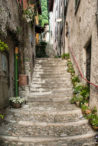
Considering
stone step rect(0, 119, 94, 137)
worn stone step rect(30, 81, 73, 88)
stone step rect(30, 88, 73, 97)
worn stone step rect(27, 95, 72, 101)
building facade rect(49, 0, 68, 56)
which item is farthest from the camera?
building facade rect(49, 0, 68, 56)

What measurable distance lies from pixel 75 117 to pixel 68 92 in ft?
6.19

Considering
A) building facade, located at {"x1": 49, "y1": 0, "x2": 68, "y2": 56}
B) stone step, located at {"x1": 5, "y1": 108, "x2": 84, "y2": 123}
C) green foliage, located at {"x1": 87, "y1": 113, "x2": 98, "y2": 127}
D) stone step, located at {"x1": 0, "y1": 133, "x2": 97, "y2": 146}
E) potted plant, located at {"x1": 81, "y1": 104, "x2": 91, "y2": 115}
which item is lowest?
stone step, located at {"x1": 5, "y1": 108, "x2": 84, "y2": 123}

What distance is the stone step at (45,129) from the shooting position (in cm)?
306

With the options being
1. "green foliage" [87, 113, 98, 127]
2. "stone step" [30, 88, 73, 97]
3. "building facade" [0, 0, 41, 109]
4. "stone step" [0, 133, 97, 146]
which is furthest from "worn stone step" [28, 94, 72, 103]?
"stone step" [0, 133, 97, 146]

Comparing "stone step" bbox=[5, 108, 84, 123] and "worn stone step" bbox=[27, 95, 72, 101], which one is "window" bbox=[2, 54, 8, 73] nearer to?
"stone step" bbox=[5, 108, 84, 123]

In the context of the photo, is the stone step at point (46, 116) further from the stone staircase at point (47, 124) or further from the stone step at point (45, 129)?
the stone step at point (45, 129)

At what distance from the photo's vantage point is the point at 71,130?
3.19m

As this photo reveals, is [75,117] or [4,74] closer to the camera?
[75,117]

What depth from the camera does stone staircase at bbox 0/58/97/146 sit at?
2834 mm

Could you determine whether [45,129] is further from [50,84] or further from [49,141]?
[50,84]

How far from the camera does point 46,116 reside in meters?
3.93

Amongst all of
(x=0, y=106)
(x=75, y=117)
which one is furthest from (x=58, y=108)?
(x=0, y=106)

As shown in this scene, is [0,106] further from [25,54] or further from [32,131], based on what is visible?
[25,54]

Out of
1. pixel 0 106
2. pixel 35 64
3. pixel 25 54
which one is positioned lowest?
pixel 0 106
